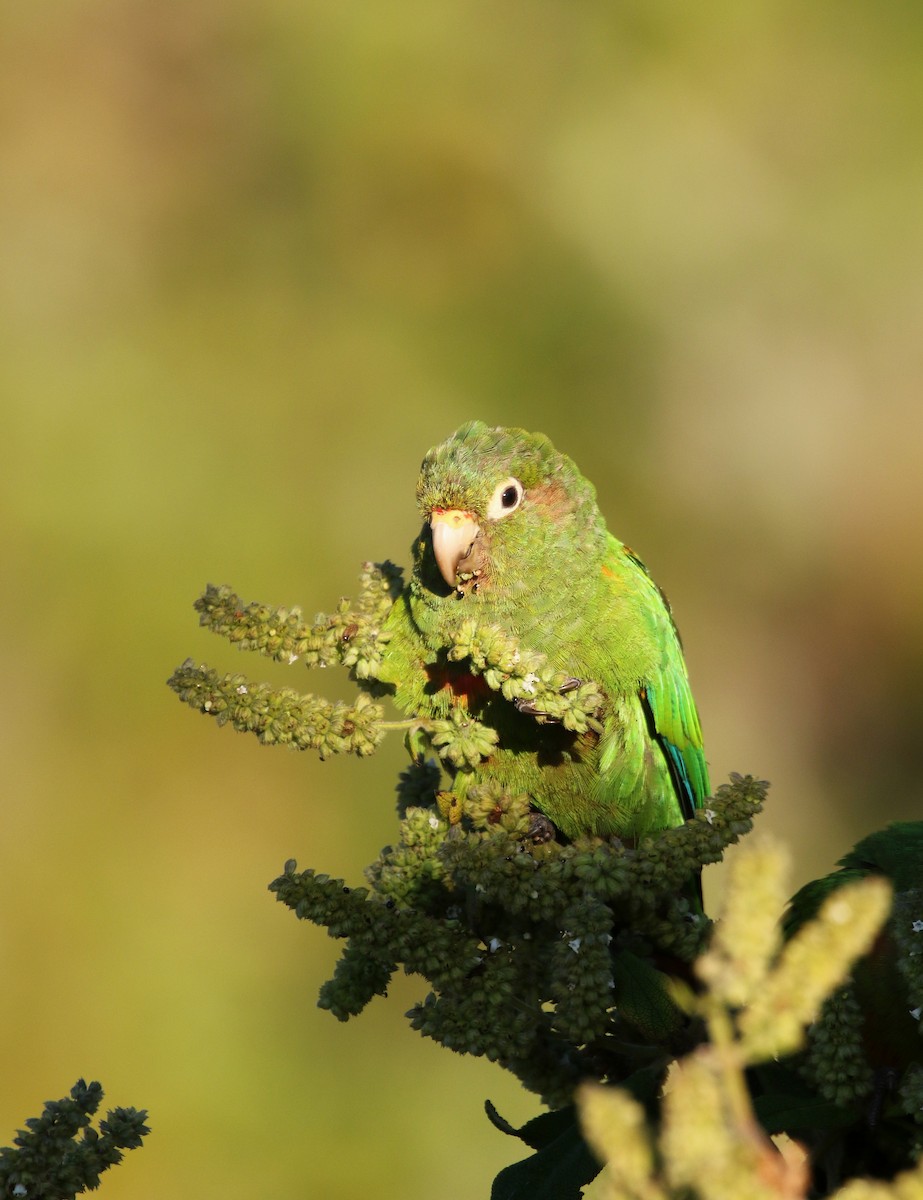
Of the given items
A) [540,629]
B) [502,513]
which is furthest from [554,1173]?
[502,513]

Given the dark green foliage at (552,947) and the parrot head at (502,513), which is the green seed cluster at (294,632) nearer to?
the dark green foliage at (552,947)

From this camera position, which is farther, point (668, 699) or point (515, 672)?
point (668, 699)

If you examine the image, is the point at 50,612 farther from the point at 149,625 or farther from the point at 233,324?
the point at 233,324

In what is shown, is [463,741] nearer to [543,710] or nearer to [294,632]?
[543,710]

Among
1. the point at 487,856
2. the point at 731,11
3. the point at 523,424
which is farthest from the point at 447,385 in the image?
the point at 487,856

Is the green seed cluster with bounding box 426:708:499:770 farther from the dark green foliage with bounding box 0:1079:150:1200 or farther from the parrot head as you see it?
the dark green foliage with bounding box 0:1079:150:1200

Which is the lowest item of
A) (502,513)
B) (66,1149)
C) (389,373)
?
(66,1149)

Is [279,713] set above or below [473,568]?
below
